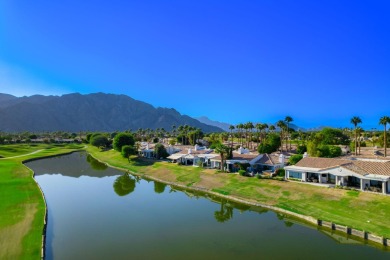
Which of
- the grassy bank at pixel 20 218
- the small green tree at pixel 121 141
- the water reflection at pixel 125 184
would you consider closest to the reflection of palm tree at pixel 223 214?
the water reflection at pixel 125 184

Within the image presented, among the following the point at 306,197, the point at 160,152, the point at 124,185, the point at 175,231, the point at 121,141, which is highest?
the point at 121,141

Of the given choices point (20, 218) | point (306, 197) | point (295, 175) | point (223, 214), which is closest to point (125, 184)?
point (223, 214)

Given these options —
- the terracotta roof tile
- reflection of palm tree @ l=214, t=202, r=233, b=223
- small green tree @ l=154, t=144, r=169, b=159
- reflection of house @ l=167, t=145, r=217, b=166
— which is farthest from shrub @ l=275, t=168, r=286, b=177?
small green tree @ l=154, t=144, r=169, b=159

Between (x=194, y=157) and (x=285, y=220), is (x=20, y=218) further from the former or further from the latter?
(x=194, y=157)

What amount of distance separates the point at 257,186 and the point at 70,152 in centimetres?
10309

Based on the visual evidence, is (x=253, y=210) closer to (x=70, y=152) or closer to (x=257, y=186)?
(x=257, y=186)

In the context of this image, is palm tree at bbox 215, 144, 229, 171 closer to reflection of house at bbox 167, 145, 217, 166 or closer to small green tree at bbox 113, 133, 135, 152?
reflection of house at bbox 167, 145, 217, 166

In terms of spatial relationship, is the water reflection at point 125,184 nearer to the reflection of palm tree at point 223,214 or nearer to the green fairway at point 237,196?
the green fairway at point 237,196

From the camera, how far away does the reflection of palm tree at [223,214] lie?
128 ft

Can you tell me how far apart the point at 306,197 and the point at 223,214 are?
12814mm

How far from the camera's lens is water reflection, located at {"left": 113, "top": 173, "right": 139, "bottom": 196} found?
5616cm

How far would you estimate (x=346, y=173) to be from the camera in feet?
153

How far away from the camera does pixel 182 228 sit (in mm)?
34969

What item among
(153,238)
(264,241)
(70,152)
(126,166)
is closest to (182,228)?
(153,238)
